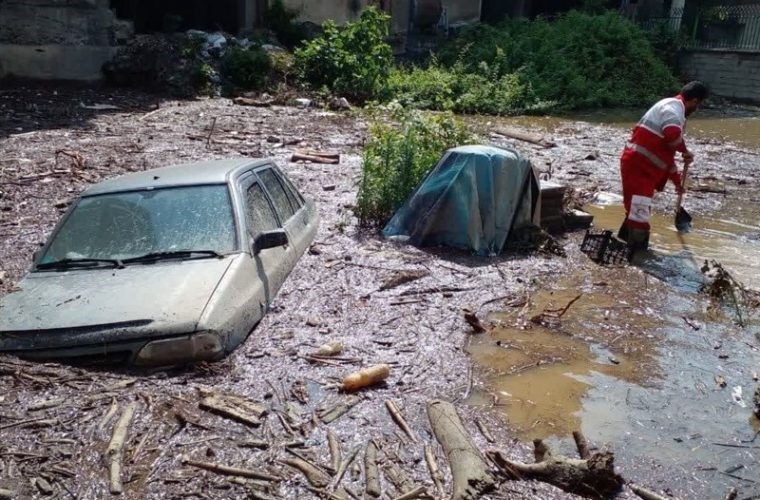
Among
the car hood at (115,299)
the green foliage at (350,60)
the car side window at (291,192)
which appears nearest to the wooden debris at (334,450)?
the car hood at (115,299)

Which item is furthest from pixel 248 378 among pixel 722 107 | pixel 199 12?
pixel 722 107

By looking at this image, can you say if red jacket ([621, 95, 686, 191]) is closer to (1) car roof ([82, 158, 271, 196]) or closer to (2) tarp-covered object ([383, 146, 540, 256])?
(2) tarp-covered object ([383, 146, 540, 256])

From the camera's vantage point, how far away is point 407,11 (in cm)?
2689

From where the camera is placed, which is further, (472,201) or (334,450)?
(472,201)

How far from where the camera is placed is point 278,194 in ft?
21.2

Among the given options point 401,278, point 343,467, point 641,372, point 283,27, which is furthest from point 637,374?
point 283,27

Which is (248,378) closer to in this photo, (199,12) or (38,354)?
(38,354)

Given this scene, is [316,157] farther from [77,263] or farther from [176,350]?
[176,350]

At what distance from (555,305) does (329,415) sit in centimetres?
300

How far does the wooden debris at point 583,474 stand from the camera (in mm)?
3539

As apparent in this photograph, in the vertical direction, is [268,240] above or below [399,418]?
above

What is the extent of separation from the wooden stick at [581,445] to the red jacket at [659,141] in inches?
193

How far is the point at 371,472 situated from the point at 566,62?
74.0 ft

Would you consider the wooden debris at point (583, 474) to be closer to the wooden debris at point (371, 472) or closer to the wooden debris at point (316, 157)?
the wooden debris at point (371, 472)
